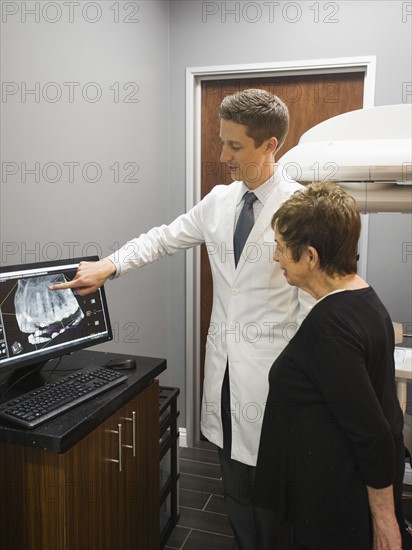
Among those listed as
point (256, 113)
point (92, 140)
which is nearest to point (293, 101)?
point (92, 140)

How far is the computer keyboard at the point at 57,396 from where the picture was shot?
1.25 m

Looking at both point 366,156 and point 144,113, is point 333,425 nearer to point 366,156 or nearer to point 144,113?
point 366,156

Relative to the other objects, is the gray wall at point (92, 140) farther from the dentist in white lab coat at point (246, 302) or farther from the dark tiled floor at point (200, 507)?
the dark tiled floor at point (200, 507)

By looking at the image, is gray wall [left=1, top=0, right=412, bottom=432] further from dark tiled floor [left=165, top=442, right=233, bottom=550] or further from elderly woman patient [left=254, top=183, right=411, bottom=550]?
elderly woman patient [left=254, top=183, right=411, bottom=550]

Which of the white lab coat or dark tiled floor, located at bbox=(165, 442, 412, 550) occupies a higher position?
the white lab coat

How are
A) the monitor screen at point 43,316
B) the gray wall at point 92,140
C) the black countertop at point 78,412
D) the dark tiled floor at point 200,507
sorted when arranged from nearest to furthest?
the black countertop at point 78,412, the monitor screen at point 43,316, the gray wall at point 92,140, the dark tiled floor at point 200,507

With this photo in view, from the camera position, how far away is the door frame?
8.47 feet

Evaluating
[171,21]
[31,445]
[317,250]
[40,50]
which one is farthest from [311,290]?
[171,21]

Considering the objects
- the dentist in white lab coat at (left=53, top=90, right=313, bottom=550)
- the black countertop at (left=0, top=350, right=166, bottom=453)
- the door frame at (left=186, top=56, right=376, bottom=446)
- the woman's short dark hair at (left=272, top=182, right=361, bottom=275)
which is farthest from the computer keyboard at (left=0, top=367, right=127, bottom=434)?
the door frame at (left=186, top=56, right=376, bottom=446)

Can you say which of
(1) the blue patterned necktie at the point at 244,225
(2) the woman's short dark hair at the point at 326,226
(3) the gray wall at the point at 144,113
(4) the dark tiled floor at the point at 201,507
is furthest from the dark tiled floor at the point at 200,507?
(2) the woman's short dark hair at the point at 326,226

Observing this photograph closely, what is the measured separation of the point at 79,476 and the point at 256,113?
3.49 ft

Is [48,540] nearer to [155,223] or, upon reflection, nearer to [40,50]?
[40,50]

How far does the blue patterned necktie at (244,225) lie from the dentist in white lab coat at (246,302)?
0.02 metres

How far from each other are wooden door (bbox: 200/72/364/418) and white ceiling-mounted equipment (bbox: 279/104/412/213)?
1.53 m
